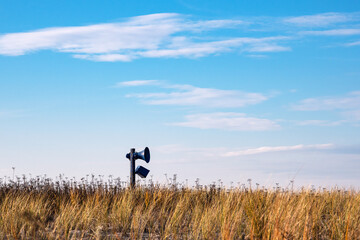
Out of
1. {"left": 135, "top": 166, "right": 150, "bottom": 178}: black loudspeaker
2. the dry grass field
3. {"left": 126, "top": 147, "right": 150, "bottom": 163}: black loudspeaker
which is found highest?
{"left": 126, "top": 147, "right": 150, "bottom": 163}: black loudspeaker

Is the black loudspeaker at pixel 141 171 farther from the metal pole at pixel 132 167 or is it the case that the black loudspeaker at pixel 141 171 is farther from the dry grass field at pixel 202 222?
the dry grass field at pixel 202 222

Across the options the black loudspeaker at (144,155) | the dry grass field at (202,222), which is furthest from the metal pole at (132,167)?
the dry grass field at (202,222)

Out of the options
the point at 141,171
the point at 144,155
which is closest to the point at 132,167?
the point at 141,171

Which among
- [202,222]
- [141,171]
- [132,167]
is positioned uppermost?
[132,167]

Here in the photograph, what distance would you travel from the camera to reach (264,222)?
612 cm

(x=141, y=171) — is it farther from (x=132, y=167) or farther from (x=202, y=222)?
(x=202, y=222)

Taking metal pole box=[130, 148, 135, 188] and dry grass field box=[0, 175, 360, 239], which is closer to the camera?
dry grass field box=[0, 175, 360, 239]

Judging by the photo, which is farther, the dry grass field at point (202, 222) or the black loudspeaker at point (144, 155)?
the black loudspeaker at point (144, 155)

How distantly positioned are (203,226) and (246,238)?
2.14ft

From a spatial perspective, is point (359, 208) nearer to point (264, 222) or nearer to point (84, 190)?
point (264, 222)

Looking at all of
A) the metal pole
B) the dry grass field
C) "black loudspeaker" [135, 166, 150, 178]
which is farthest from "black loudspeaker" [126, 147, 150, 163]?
the dry grass field

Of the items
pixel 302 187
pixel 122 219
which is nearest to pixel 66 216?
pixel 122 219

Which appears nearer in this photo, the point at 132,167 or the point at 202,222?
the point at 202,222

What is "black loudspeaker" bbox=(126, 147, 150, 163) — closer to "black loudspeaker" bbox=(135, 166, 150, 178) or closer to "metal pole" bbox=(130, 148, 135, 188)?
"metal pole" bbox=(130, 148, 135, 188)
